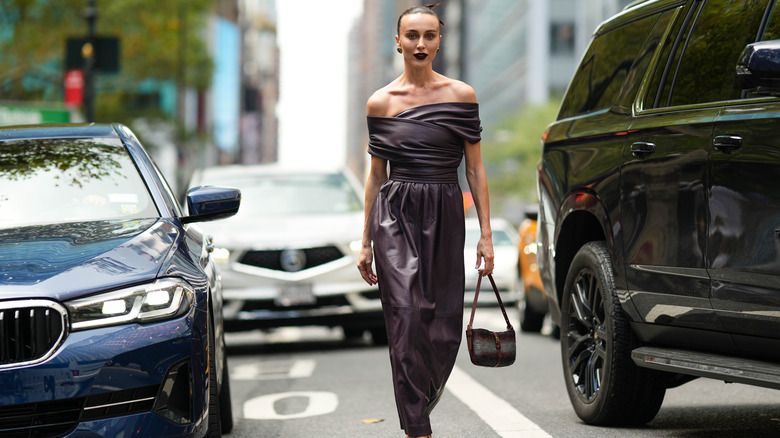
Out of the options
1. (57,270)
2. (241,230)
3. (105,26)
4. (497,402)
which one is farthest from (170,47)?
(57,270)

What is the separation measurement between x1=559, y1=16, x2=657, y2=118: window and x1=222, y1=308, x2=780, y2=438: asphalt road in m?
1.68

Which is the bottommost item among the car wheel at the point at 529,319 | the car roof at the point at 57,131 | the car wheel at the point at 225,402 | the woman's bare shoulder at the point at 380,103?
the car wheel at the point at 529,319

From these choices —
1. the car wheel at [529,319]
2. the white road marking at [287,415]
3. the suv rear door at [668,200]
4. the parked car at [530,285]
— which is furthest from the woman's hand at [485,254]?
the car wheel at [529,319]

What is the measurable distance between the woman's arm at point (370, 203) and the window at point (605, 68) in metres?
1.64

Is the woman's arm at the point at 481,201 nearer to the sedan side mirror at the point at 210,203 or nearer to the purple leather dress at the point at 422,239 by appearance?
the purple leather dress at the point at 422,239

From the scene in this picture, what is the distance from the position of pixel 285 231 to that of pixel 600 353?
5.74 meters

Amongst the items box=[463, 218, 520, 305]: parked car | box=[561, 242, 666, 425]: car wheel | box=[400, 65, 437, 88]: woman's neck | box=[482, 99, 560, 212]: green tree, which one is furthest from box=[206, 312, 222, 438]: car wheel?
box=[482, 99, 560, 212]: green tree

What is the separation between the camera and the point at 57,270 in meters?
4.81

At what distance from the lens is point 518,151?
60750 mm

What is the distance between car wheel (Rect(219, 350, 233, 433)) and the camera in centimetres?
658

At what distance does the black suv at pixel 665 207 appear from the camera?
498cm

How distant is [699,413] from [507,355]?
2.04 m

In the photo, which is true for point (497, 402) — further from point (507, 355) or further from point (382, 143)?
point (382, 143)

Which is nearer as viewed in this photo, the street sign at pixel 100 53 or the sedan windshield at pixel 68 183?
the sedan windshield at pixel 68 183
